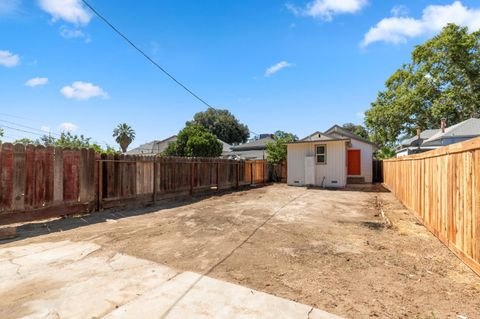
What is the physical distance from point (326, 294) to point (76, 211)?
6.49 meters

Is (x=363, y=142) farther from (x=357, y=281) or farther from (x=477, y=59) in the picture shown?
(x=357, y=281)

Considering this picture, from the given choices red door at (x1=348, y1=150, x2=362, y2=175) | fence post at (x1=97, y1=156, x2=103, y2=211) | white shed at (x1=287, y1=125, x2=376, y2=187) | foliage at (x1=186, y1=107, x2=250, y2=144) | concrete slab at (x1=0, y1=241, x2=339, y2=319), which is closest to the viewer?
concrete slab at (x1=0, y1=241, x2=339, y2=319)

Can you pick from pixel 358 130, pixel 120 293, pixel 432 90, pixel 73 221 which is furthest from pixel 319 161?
pixel 358 130

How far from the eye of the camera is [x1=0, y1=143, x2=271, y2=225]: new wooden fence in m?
5.68

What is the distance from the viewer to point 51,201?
6.32m

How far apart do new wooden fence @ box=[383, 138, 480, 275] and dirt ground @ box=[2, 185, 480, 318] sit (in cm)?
24

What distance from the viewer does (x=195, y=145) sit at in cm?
2705

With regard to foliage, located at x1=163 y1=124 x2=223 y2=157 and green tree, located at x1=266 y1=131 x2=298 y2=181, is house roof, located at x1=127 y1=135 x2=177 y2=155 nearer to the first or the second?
foliage, located at x1=163 y1=124 x2=223 y2=157

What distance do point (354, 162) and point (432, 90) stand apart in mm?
14365

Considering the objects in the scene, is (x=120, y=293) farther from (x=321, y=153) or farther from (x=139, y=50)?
(x=321, y=153)

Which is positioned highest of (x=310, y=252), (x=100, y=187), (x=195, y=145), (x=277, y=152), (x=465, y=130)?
(x=465, y=130)

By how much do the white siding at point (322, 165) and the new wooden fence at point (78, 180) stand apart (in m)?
7.28

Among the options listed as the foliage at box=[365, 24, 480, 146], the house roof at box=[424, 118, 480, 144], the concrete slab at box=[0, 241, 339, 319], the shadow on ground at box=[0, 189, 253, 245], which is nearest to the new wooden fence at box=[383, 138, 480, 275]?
the concrete slab at box=[0, 241, 339, 319]

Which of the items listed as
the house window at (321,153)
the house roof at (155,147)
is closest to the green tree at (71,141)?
the house roof at (155,147)
